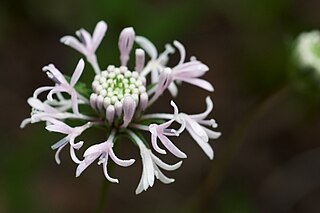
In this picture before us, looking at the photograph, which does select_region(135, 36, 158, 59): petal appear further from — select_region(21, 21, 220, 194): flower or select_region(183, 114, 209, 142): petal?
select_region(183, 114, 209, 142): petal

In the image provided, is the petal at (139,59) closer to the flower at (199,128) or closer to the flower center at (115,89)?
the flower center at (115,89)

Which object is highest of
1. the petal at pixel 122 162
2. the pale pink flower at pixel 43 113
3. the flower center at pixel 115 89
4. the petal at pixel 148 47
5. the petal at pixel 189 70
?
the petal at pixel 148 47

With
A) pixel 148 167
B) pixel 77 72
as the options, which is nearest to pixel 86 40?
pixel 77 72

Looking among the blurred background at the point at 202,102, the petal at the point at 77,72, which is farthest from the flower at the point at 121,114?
the blurred background at the point at 202,102

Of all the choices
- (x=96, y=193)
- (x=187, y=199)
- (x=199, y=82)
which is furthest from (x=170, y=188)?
(x=199, y=82)

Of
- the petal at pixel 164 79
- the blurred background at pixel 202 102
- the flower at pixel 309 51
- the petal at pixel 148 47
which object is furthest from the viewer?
the blurred background at pixel 202 102

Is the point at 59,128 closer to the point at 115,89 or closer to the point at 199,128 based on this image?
the point at 115,89

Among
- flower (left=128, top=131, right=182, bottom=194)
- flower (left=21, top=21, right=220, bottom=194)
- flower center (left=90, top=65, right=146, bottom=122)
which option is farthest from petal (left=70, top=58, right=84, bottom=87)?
flower (left=128, top=131, right=182, bottom=194)
